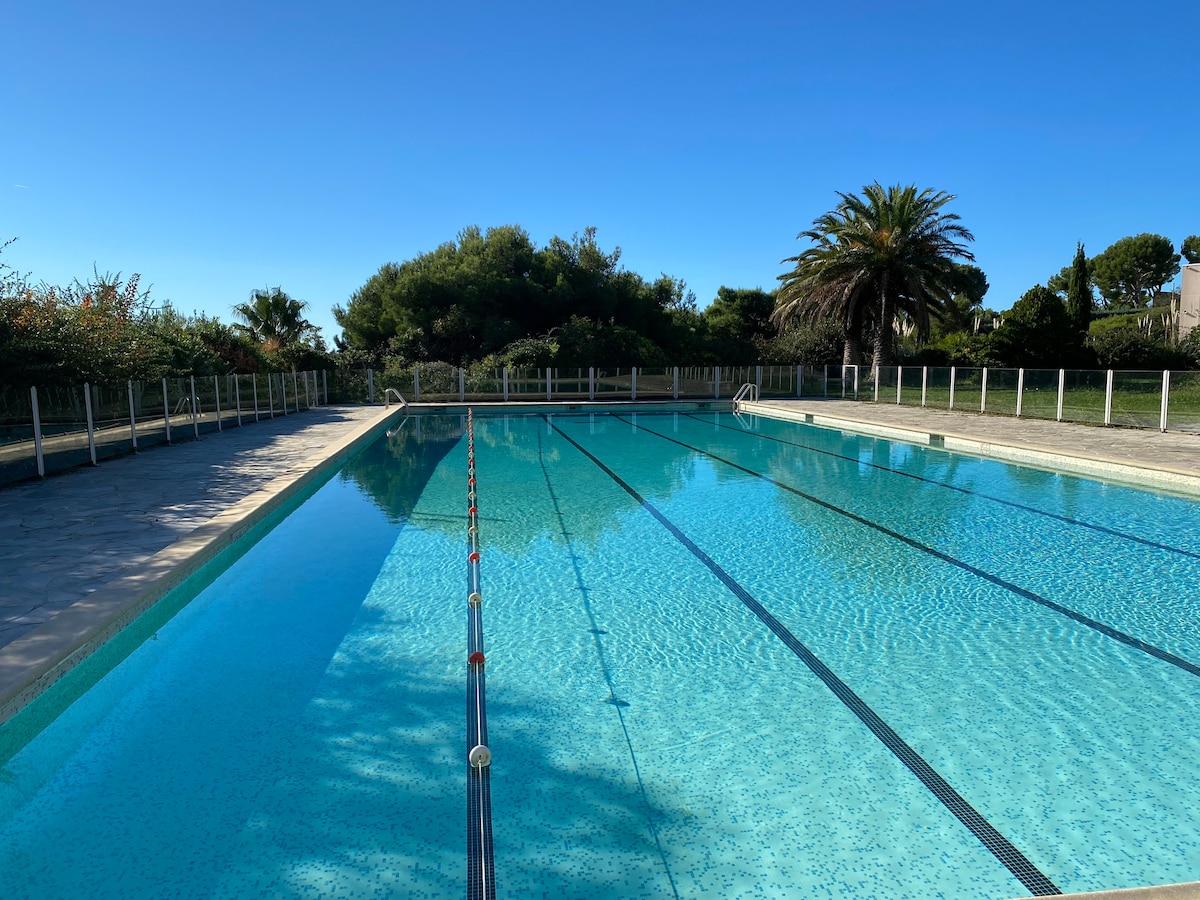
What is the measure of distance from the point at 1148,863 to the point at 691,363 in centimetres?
3374

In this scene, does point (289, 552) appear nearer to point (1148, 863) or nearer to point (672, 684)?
point (672, 684)

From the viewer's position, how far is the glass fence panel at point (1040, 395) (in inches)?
719

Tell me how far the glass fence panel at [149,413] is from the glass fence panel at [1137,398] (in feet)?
63.0

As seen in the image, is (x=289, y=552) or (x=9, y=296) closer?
(x=289, y=552)

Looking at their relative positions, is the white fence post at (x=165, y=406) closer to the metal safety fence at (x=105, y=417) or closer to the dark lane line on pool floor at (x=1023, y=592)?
the metal safety fence at (x=105, y=417)

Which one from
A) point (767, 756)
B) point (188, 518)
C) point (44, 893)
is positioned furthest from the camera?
point (188, 518)

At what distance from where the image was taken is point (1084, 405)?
1733 centimetres

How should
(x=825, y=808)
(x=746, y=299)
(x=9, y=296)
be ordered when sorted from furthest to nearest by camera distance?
1. (x=746, y=299)
2. (x=9, y=296)
3. (x=825, y=808)

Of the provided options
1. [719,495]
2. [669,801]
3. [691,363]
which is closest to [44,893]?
[669,801]

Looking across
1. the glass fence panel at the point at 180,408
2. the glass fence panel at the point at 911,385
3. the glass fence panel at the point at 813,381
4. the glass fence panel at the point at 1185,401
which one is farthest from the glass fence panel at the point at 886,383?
the glass fence panel at the point at 180,408

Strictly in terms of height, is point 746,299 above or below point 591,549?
above

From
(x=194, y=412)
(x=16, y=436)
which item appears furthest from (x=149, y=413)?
(x=16, y=436)

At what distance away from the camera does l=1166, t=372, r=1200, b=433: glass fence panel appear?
598 inches

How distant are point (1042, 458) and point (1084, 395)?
6.02 m
